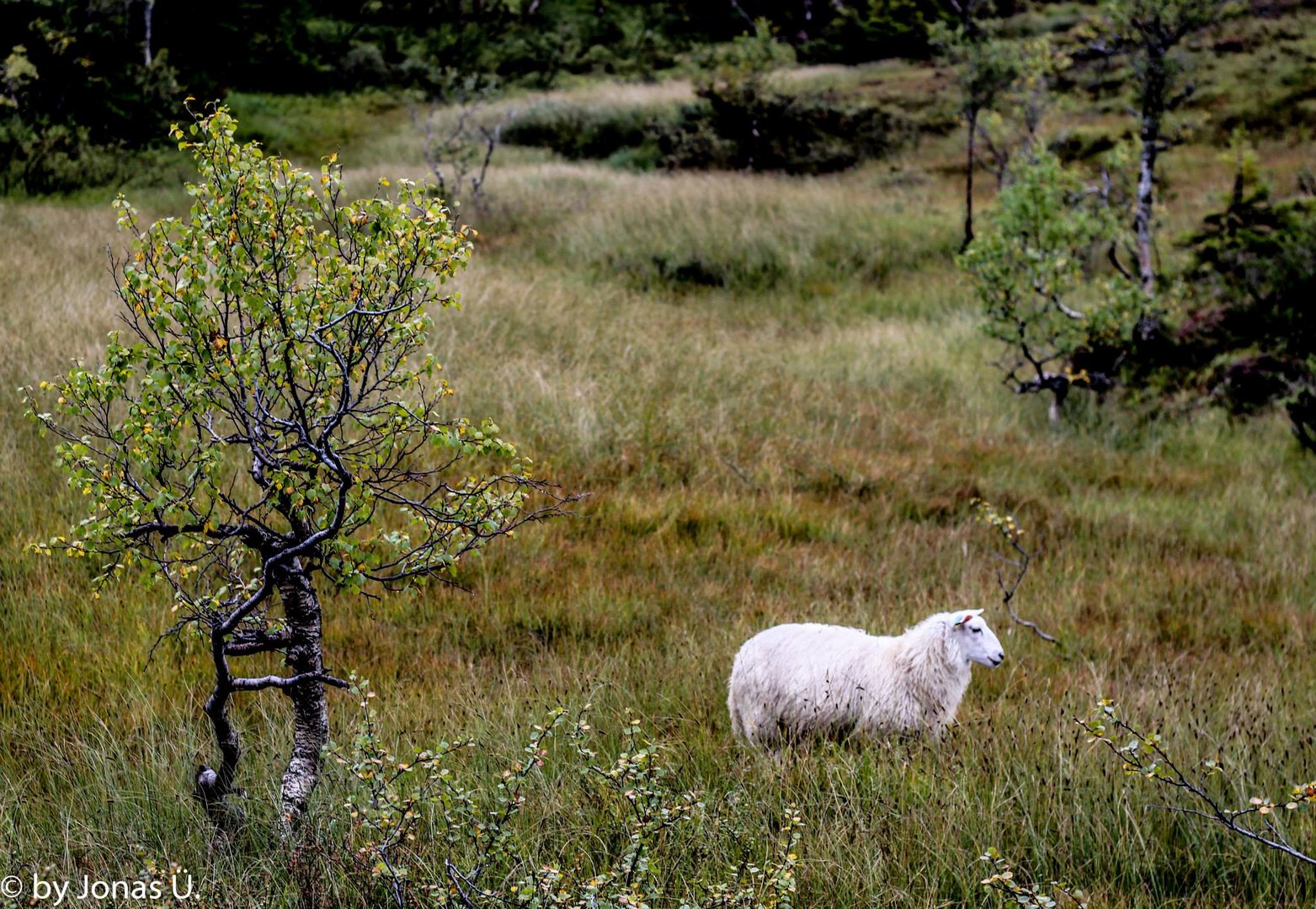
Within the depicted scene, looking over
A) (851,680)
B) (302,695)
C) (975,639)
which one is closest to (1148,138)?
(975,639)

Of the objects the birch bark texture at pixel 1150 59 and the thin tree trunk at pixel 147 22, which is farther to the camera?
the thin tree trunk at pixel 147 22

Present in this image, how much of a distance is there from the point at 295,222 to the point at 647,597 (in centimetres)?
304

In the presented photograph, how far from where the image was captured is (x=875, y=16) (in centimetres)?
4153

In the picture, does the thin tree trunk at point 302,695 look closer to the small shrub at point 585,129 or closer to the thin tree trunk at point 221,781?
the thin tree trunk at point 221,781

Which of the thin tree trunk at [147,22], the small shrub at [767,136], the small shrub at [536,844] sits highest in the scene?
the thin tree trunk at [147,22]

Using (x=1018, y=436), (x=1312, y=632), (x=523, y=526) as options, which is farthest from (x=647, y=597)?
(x=1018, y=436)

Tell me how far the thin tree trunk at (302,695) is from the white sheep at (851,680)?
1715 millimetres

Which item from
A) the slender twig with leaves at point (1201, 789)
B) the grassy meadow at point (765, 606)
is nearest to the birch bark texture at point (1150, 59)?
the grassy meadow at point (765, 606)

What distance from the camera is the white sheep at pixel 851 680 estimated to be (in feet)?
13.4

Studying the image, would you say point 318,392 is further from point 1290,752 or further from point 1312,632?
point 1312,632

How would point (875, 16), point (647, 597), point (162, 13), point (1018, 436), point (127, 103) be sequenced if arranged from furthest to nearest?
1. point (875, 16)
2. point (162, 13)
3. point (127, 103)
4. point (1018, 436)
5. point (647, 597)

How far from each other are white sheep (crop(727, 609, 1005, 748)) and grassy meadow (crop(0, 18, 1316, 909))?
0.17 meters

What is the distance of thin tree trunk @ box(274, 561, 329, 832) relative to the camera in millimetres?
3328

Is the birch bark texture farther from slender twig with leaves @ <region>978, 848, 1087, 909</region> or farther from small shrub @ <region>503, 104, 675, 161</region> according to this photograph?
small shrub @ <region>503, 104, 675, 161</region>
